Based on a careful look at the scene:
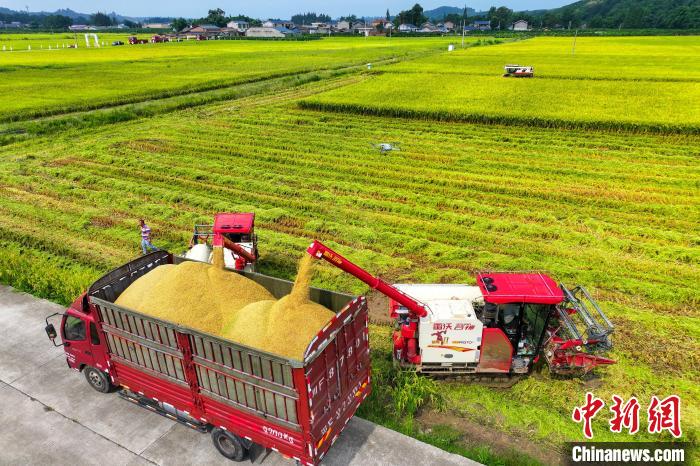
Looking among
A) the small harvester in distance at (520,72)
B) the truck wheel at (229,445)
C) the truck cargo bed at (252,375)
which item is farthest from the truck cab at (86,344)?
the small harvester in distance at (520,72)

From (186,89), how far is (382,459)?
48.3 metres

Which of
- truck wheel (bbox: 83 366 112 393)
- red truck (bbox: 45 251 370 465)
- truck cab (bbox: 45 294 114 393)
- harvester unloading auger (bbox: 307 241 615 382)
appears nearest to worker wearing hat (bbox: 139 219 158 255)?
truck cab (bbox: 45 294 114 393)

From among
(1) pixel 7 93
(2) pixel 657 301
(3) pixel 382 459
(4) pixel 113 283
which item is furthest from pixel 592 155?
(1) pixel 7 93

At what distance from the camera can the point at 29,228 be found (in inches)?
705

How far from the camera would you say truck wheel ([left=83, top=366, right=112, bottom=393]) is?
9.99 meters

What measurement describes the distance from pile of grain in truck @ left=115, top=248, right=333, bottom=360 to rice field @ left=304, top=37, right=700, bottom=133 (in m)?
27.3

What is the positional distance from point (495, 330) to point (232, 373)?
5468 millimetres

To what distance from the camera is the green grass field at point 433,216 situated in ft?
32.5

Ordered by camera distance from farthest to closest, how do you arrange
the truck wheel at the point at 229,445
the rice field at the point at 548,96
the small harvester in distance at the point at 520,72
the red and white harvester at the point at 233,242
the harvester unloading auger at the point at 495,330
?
the small harvester in distance at the point at 520,72 → the rice field at the point at 548,96 → the red and white harvester at the point at 233,242 → the harvester unloading auger at the point at 495,330 → the truck wheel at the point at 229,445

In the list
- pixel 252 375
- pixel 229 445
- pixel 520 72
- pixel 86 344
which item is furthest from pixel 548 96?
pixel 86 344

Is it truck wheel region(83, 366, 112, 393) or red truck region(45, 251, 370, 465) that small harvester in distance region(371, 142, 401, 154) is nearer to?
red truck region(45, 251, 370, 465)

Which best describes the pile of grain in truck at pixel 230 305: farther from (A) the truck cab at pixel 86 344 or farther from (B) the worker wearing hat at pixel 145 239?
(B) the worker wearing hat at pixel 145 239

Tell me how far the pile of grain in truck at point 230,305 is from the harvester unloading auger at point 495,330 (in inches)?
56.5

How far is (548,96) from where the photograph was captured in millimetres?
37938
